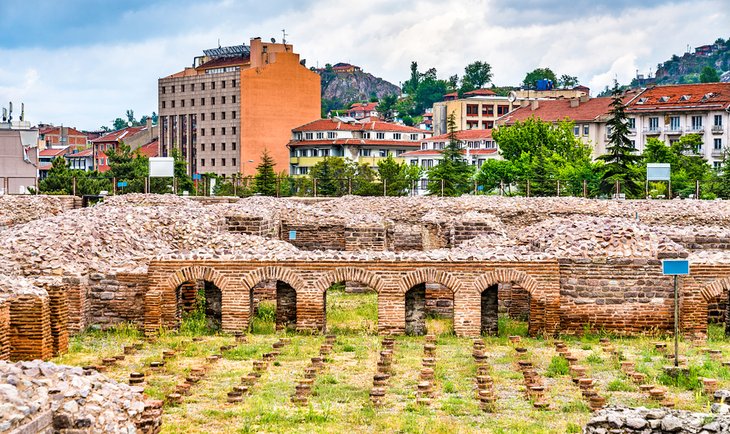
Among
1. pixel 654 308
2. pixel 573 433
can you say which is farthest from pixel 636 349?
pixel 573 433

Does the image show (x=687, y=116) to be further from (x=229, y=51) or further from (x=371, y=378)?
(x=371, y=378)

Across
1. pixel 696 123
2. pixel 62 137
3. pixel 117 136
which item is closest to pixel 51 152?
pixel 62 137

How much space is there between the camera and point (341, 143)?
9388cm

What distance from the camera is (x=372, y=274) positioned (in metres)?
22.0

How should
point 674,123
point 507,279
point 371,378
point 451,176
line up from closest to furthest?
1. point 371,378
2. point 507,279
3. point 451,176
4. point 674,123

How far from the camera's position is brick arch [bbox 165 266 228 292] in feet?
72.7

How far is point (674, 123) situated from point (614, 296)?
63309 millimetres

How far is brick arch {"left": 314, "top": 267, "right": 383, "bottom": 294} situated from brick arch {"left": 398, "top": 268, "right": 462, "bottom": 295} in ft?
1.46

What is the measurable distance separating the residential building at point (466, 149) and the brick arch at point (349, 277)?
65.7 m

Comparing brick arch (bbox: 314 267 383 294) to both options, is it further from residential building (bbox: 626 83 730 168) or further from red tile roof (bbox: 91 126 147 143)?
red tile roof (bbox: 91 126 147 143)

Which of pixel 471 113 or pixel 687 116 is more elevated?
pixel 471 113

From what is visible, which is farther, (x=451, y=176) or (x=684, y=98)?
(x=684, y=98)

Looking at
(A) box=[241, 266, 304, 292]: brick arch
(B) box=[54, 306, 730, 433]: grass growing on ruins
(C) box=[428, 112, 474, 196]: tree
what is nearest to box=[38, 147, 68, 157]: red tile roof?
(C) box=[428, 112, 474, 196]: tree

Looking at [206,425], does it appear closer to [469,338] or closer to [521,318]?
[469,338]
